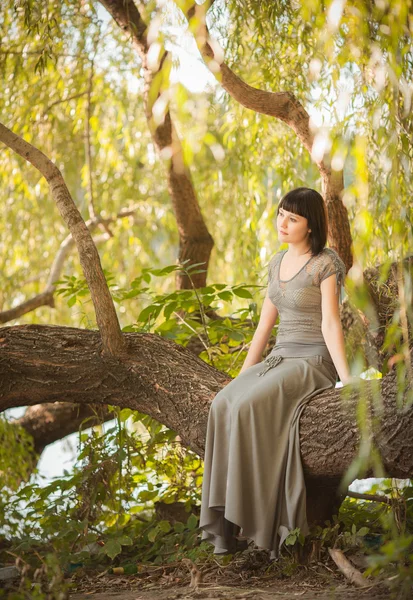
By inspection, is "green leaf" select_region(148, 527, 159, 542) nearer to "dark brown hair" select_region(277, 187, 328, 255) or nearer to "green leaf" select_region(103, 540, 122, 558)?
"green leaf" select_region(103, 540, 122, 558)

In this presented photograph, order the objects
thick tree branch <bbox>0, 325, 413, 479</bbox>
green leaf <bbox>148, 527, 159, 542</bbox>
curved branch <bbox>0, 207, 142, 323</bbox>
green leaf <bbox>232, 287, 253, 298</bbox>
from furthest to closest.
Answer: curved branch <bbox>0, 207, 142, 323</bbox>
green leaf <bbox>232, 287, 253, 298</bbox>
green leaf <bbox>148, 527, 159, 542</bbox>
thick tree branch <bbox>0, 325, 413, 479</bbox>

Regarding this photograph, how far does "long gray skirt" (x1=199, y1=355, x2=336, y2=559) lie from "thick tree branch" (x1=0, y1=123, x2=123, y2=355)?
0.54m

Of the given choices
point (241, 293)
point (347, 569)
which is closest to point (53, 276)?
point (241, 293)

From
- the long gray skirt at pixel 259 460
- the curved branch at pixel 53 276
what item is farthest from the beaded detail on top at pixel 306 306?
the curved branch at pixel 53 276

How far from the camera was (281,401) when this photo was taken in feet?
8.45

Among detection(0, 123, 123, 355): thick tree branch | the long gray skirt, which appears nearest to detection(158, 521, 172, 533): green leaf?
the long gray skirt

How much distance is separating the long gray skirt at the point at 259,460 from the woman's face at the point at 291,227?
1.54 ft

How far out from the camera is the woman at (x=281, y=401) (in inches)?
99.3

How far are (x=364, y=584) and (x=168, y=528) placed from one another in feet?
3.67

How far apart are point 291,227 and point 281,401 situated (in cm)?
65

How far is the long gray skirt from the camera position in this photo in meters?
2.51

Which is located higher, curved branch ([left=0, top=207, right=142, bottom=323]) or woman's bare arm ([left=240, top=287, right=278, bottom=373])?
curved branch ([left=0, top=207, right=142, bottom=323])

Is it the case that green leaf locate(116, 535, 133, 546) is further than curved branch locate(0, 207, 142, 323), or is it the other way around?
curved branch locate(0, 207, 142, 323)

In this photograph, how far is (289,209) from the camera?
2824 millimetres
